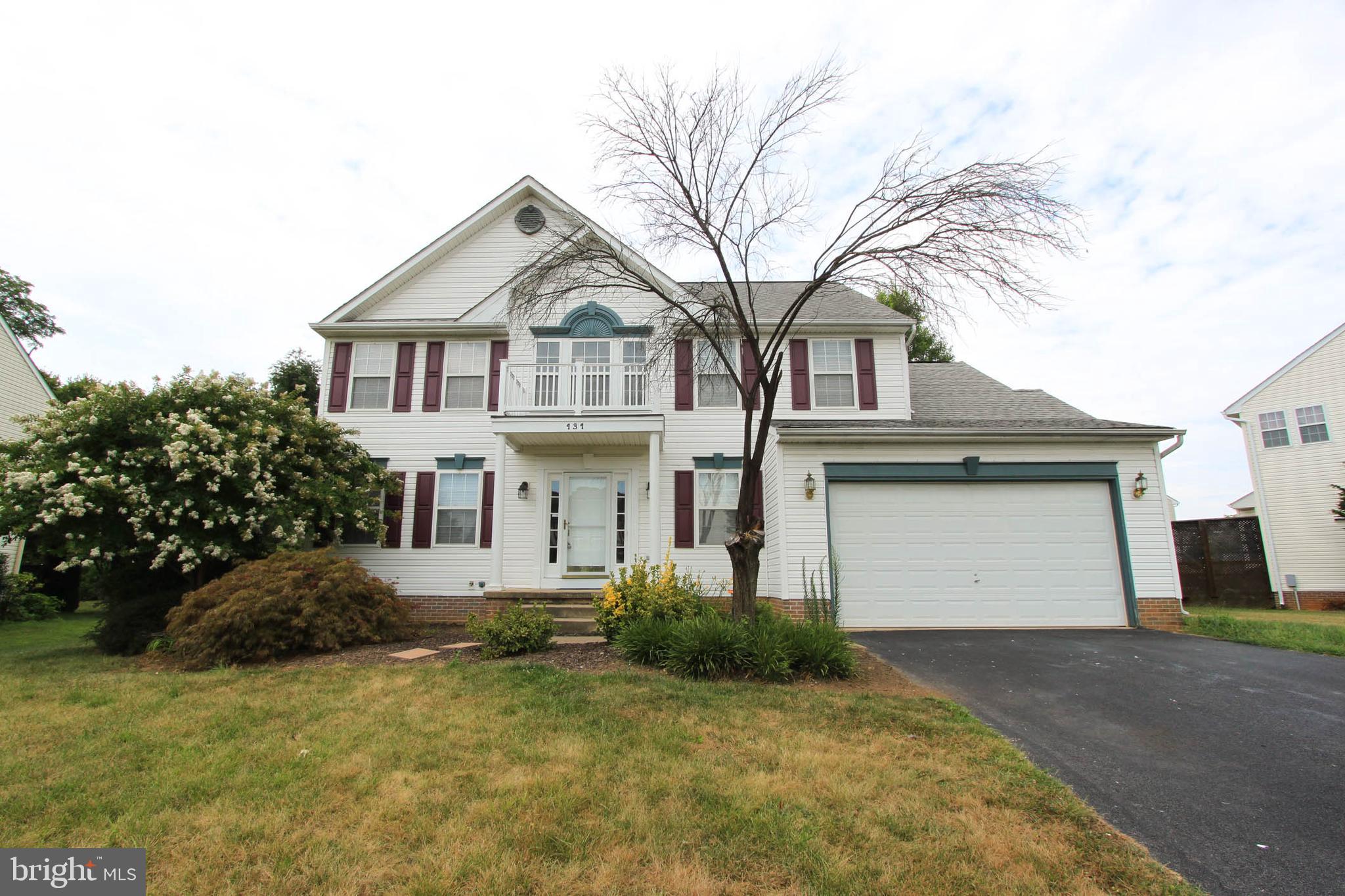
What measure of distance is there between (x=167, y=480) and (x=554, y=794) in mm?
8548

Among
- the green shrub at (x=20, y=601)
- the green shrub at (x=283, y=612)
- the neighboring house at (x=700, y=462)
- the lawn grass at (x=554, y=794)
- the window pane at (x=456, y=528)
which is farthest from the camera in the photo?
the green shrub at (x=20, y=601)

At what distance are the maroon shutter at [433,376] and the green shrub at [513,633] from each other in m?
5.91

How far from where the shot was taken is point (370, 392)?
12414mm

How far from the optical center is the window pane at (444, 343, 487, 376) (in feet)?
40.7

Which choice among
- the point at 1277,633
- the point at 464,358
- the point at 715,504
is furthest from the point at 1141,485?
the point at 464,358

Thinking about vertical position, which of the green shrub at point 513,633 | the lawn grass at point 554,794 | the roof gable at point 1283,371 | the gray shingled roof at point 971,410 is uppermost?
the roof gable at point 1283,371

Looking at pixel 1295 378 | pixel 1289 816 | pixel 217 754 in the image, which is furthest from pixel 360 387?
pixel 1295 378

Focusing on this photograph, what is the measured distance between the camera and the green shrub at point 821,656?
625 cm

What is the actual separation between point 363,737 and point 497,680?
1.70m

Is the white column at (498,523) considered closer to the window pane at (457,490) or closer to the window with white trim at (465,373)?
the window pane at (457,490)

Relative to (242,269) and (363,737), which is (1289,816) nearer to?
(363,737)

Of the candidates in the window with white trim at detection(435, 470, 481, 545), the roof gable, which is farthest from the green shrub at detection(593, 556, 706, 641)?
the roof gable

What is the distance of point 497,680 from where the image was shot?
6082 millimetres

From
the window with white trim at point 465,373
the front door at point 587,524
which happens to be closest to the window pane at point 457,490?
the window with white trim at point 465,373
